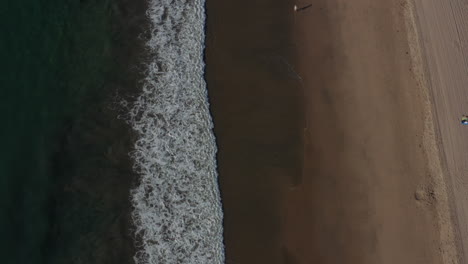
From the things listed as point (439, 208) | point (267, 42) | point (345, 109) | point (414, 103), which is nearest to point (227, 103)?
point (267, 42)

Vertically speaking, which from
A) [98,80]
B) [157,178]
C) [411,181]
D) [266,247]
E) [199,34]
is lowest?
[266,247]

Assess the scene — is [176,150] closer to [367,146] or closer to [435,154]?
[367,146]

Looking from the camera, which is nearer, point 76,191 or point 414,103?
point 76,191

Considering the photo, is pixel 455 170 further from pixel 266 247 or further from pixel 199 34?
pixel 199 34

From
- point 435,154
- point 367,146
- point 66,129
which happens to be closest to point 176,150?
point 66,129

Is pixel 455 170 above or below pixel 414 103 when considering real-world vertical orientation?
below

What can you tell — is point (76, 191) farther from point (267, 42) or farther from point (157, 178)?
point (267, 42)

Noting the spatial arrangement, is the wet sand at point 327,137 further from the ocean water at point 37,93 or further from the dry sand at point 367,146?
the ocean water at point 37,93
